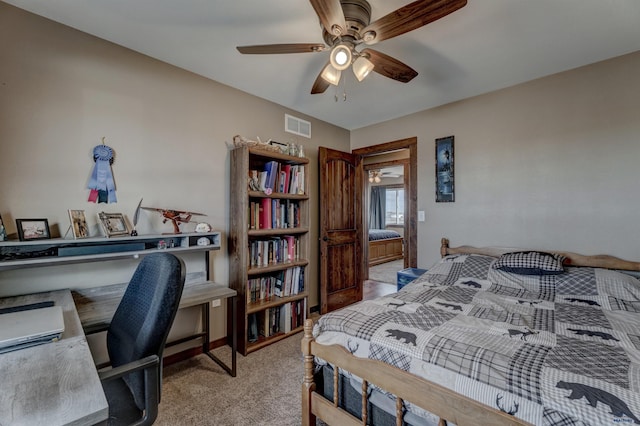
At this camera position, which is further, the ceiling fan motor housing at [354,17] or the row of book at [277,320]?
the row of book at [277,320]

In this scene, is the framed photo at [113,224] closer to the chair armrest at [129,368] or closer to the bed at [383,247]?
the chair armrest at [129,368]

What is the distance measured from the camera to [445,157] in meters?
3.16

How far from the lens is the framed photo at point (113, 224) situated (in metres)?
1.89

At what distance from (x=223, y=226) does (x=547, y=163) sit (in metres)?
3.11

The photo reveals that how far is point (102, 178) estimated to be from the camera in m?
1.98

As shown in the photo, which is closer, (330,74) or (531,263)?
(330,74)

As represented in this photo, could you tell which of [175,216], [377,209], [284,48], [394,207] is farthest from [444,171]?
[394,207]

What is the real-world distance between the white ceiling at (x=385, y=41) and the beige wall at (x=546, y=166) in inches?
8.4

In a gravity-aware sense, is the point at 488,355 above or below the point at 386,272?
above

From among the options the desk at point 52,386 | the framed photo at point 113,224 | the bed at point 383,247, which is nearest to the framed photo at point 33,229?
the framed photo at point 113,224

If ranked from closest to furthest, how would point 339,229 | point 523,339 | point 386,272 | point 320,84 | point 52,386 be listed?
1. point 52,386
2. point 523,339
3. point 320,84
4. point 339,229
5. point 386,272

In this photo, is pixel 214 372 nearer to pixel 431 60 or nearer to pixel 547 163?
pixel 431 60

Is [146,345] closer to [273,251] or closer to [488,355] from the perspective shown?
[488,355]

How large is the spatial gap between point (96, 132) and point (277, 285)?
2003mm
